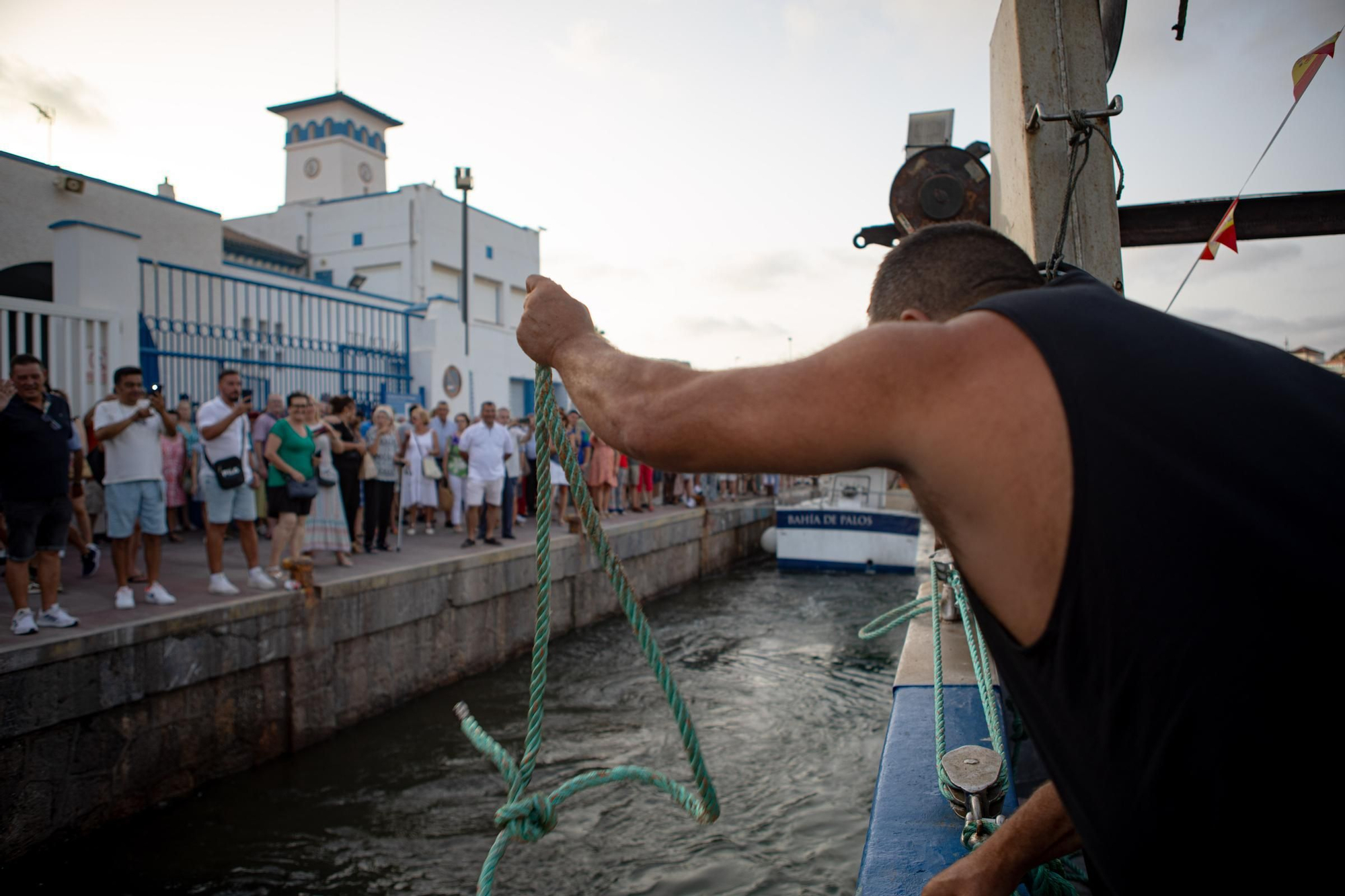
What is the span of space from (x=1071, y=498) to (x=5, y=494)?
6605mm

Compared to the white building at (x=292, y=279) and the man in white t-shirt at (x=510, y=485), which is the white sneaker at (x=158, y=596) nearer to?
the white building at (x=292, y=279)

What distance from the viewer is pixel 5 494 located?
18.1ft

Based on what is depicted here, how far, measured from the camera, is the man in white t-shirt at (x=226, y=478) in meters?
6.87

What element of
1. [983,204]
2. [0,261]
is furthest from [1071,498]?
[0,261]

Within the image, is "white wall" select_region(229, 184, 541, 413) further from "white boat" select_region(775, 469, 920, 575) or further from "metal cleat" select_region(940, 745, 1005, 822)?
"metal cleat" select_region(940, 745, 1005, 822)

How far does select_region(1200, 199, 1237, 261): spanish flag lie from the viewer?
159 inches

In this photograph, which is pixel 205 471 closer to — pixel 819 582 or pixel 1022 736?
pixel 1022 736

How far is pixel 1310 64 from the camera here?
3.44 meters

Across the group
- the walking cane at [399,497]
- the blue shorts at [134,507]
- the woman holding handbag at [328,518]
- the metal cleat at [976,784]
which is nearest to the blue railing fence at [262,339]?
the walking cane at [399,497]

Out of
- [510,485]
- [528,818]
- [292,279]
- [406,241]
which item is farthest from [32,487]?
[406,241]

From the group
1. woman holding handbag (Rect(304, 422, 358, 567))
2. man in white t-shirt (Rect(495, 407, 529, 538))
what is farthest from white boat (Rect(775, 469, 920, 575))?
woman holding handbag (Rect(304, 422, 358, 567))

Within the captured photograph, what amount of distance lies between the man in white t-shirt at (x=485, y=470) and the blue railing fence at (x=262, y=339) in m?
2.31

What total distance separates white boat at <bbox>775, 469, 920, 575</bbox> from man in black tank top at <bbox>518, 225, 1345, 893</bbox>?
1512 cm

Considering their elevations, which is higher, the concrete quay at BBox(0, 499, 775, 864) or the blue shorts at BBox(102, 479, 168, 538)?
the blue shorts at BBox(102, 479, 168, 538)
